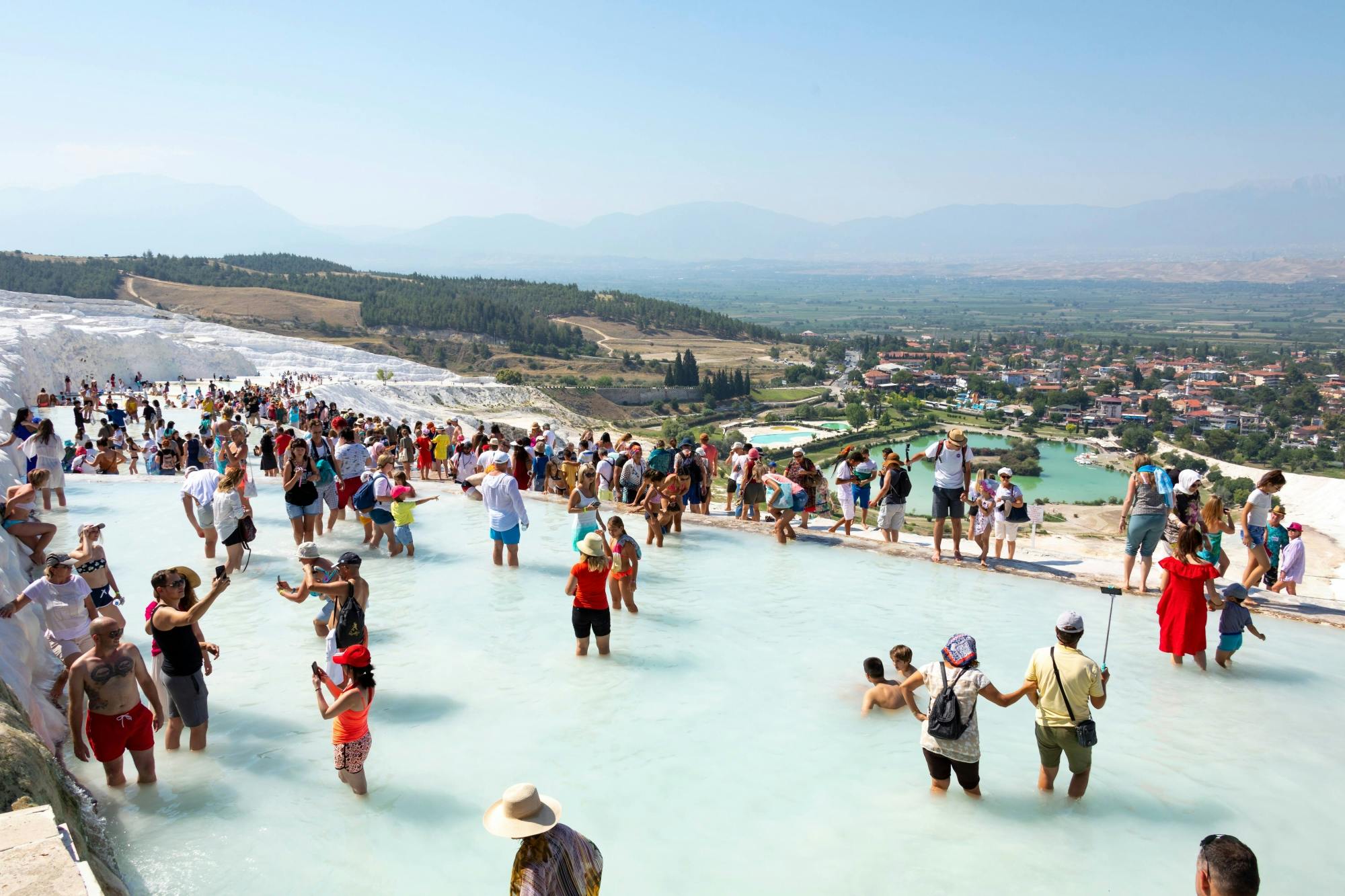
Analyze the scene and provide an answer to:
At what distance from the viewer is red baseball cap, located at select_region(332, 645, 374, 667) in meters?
5.50

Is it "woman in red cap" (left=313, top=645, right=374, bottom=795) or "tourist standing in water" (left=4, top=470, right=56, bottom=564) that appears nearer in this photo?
"woman in red cap" (left=313, top=645, right=374, bottom=795)

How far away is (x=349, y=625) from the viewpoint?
628 centimetres

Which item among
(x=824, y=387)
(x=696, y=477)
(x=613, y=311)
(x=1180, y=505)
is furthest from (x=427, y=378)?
(x=613, y=311)

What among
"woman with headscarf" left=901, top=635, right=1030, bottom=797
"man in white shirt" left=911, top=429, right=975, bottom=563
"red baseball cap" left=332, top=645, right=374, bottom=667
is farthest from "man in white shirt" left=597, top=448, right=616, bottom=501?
"woman with headscarf" left=901, top=635, right=1030, bottom=797

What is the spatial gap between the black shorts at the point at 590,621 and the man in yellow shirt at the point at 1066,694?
3.71m

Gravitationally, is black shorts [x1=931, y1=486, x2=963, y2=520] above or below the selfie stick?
above

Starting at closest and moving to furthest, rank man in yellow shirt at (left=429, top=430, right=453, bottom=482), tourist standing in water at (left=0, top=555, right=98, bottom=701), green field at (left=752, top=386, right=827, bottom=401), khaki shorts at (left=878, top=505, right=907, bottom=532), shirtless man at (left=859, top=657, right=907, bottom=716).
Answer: tourist standing in water at (left=0, top=555, right=98, bottom=701) < shirtless man at (left=859, top=657, right=907, bottom=716) < khaki shorts at (left=878, top=505, right=907, bottom=532) < man in yellow shirt at (left=429, top=430, right=453, bottom=482) < green field at (left=752, top=386, right=827, bottom=401)

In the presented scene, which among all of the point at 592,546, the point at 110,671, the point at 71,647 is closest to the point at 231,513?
the point at 71,647

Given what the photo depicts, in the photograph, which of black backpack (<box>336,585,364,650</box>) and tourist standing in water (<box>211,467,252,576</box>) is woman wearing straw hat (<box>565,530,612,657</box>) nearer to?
black backpack (<box>336,585,364,650</box>)

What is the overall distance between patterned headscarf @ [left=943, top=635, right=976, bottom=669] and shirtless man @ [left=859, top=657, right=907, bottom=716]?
1.63 meters

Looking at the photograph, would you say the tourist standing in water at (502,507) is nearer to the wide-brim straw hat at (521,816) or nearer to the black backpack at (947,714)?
the black backpack at (947,714)

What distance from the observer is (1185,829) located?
5566mm

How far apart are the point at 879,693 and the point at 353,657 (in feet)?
13.0

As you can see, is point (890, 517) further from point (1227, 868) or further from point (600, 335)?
point (600, 335)
